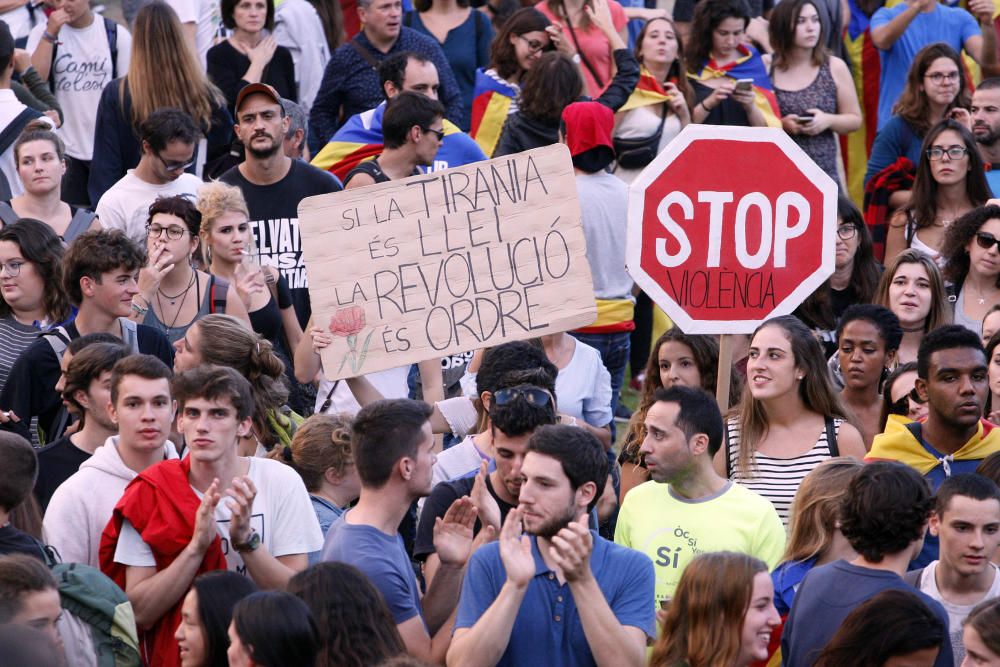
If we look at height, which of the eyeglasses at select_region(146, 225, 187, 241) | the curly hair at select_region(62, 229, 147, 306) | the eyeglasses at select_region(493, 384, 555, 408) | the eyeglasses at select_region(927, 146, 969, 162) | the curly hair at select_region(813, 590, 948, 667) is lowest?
the eyeglasses at select_region(927, 146, 969, 162)

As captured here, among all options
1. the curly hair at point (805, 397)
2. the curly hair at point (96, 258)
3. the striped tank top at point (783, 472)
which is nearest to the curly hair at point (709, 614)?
the striped tank top at point (783, 472)

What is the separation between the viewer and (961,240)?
30.1 feet

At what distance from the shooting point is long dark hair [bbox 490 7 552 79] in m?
11.2

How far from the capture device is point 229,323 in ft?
23.2

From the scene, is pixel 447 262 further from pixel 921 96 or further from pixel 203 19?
pixel 203 19

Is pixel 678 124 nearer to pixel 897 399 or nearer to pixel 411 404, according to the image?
pixel 897 399

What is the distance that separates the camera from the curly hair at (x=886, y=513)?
5.32 meters

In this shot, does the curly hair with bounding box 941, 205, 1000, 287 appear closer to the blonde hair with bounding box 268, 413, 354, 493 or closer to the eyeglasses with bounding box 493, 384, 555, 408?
the eyeglasses with bounding box 493, 384, 555, 408

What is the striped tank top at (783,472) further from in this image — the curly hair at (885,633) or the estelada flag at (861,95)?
the estelada flag at (861,95)

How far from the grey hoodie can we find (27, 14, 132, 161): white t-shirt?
5651mm

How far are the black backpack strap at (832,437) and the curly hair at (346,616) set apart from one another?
2.69 meters

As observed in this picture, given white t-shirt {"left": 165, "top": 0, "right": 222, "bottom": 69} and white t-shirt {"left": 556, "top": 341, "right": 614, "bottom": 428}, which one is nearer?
white t-shirt {"left": 556, "top": 341, "right": 614, "bottom": 428}

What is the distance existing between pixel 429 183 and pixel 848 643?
10.3ft

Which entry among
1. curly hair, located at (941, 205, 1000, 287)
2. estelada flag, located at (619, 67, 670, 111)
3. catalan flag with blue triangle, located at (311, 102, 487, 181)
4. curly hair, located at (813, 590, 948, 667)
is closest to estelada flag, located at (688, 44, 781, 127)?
estelada flag, located at (619, 67, 670, 111)
